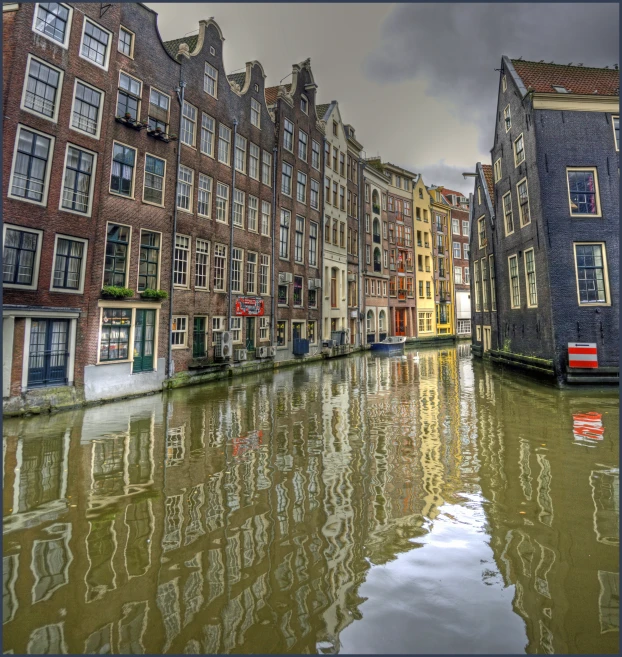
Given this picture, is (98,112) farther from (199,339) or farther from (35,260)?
(199,339)

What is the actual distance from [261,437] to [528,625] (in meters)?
7.45

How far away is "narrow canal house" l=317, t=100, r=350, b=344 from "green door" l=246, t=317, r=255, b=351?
11.2m

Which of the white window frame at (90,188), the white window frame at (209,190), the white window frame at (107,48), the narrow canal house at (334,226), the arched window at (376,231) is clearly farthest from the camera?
the arched window at (376,231)

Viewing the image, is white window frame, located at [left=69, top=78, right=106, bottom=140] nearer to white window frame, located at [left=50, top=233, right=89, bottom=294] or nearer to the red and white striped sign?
white window frame, located at [left=50, top=233, right=89, bottom=294]

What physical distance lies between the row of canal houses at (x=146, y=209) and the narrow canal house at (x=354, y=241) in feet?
15.7

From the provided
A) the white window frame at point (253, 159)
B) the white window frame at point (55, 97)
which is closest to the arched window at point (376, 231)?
the white window frame at point (253, 159)

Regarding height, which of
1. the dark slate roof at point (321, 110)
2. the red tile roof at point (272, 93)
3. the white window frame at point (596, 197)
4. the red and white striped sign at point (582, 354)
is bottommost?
the red and white striped sign at point (582, 354)

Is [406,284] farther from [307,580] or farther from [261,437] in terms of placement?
[307,580]

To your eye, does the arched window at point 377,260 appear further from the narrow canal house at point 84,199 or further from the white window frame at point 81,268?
the white window frame at point 81,268

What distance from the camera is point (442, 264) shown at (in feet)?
204

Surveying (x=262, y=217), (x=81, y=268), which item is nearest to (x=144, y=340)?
(x=81, y=268)

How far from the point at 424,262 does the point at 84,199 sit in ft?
163

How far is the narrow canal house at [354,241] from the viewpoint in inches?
1704

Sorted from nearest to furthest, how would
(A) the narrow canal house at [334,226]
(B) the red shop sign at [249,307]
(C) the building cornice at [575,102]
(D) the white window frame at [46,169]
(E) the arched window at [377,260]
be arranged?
1. (D) the white window frame at [46,169]
2. (C) the building cornice at [575,102]
3. (B) the red shop sign at [249,307]
4. (A) the narrow canal house at [334,226]
5. (E) the arched window at [377,260]
